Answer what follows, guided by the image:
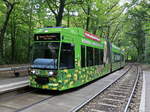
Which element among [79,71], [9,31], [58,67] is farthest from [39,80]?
[9,31]

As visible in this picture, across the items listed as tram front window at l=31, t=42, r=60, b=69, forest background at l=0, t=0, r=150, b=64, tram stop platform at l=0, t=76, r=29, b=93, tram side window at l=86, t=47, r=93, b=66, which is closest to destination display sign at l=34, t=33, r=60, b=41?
tram front window at l=31, t=42, r=60, b=69

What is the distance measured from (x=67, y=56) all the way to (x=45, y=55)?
1.08 metres

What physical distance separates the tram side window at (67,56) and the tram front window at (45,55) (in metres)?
0.27

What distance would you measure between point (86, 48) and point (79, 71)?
5.73ft

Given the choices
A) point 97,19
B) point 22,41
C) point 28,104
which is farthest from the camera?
point 22,41

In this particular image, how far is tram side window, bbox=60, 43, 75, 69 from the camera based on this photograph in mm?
7977

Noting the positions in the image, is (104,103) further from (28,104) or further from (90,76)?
(90,76)

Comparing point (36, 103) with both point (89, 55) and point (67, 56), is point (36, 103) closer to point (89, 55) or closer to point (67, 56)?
point (67, 56)

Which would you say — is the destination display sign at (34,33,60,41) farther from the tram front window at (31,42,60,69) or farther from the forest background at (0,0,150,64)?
the forest background at (0,0,150,64)

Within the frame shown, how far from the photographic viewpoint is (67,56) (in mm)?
8297

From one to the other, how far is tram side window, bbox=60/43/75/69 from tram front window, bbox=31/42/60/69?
27cm

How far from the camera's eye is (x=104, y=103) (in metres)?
7.12

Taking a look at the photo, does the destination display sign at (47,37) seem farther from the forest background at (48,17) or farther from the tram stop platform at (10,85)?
Answer: the forest background at (48,17)

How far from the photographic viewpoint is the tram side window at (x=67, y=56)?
7.98m
